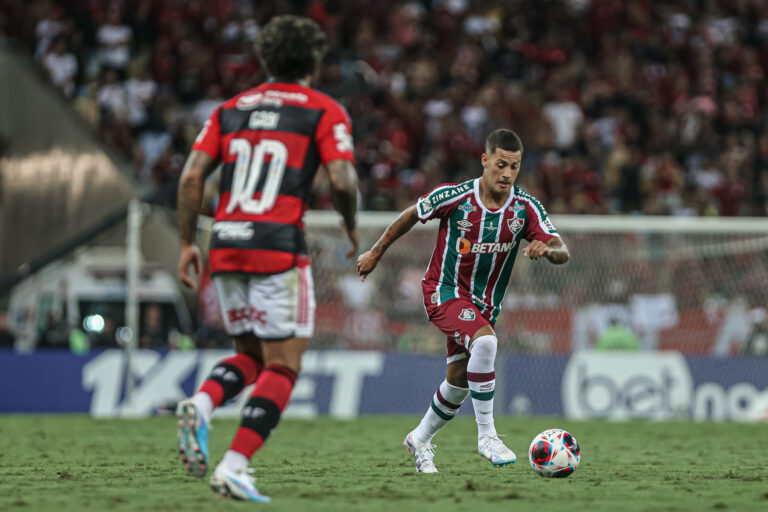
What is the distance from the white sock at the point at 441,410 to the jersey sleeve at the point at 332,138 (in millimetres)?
2561

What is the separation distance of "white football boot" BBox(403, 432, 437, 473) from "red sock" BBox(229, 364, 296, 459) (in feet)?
7.03

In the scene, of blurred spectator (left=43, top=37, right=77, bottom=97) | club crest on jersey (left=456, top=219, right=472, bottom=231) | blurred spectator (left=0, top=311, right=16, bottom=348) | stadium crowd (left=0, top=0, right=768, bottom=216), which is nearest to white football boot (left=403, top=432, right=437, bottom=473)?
club crest on jersey (left=456, top=219, right=472, bottom=231)

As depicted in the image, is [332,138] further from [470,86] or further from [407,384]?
[470,86]

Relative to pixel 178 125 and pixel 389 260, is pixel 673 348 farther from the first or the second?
pixel 178 125

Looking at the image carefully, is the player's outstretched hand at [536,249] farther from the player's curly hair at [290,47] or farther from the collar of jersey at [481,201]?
the player's curly hair at [290,47]

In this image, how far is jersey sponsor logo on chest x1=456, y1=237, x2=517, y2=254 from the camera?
8.19 meters

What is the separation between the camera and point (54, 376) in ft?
51.9

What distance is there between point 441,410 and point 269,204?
2.70m

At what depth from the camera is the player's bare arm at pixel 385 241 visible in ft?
24.9

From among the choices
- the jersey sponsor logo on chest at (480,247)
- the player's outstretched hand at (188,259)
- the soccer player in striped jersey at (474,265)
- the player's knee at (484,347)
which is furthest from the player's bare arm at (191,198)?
the jersey sponsor logo on chest at (480,247)

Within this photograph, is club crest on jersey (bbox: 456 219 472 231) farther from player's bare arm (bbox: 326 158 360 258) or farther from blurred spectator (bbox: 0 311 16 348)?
blurred spectator (bbox: 0 311 16 348)

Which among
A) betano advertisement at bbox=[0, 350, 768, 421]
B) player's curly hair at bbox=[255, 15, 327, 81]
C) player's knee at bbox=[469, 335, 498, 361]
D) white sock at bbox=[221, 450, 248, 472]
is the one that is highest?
player's curly hair at bbox=[255, 15, 327, 81]

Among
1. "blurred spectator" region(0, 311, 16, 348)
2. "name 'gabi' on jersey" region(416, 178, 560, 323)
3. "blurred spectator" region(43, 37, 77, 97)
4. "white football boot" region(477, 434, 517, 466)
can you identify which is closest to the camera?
"white football boot" region(477, 434, 517, 466)

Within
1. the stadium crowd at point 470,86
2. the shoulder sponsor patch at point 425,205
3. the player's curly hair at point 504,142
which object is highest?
the stadium crowd at point 470,86
